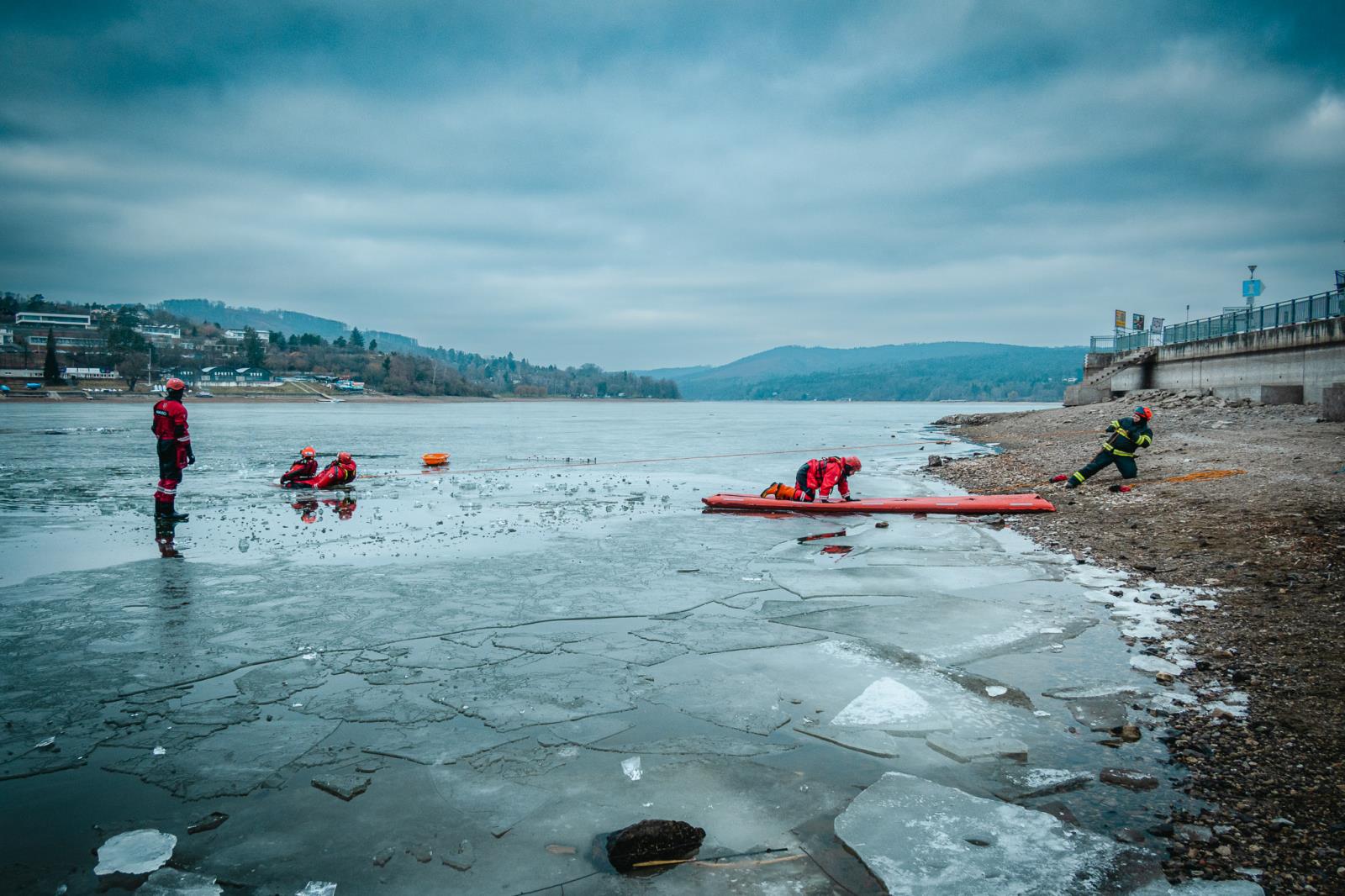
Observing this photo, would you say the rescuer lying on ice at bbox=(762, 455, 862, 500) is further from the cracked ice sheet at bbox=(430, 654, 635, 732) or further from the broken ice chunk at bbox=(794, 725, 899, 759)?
the broken ice chunk at bbox=(794, 725, 899, 759)

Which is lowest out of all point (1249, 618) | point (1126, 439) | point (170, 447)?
point (1249, 618)

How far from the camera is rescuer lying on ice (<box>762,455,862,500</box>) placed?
14.3 meters

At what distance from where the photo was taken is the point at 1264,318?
1104 inches

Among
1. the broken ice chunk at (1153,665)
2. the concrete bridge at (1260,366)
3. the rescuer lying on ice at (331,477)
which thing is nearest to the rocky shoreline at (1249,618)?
the broken ice chunk at (1153,665)

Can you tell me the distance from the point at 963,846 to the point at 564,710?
270 cm

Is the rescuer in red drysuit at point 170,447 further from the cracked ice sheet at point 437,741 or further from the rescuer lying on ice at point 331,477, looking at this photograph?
the cracked ice sheet at point 437,741

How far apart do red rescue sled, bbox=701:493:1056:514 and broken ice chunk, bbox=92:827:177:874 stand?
37.3ft

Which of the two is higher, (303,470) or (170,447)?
(170,447)

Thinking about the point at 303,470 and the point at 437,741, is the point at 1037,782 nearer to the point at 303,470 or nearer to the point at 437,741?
the point at 437,741

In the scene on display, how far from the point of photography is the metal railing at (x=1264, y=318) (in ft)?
77.3

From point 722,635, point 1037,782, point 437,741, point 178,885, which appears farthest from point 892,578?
point 178,885

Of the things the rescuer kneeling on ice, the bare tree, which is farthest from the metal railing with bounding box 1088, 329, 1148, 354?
the bare tree

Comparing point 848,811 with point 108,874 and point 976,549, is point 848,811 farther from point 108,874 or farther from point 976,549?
point 976,549

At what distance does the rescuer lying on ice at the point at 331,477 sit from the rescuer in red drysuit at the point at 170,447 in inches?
176
